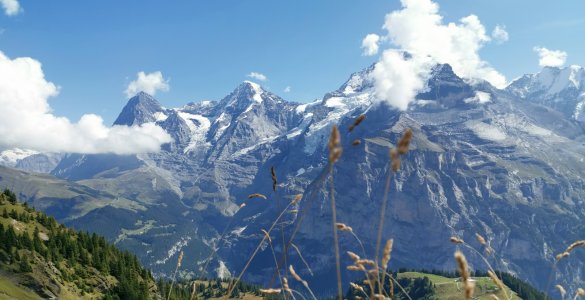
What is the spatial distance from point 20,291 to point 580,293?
72.7 meters

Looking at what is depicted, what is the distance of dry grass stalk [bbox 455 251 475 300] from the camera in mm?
3410

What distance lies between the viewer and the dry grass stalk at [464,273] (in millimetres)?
3410

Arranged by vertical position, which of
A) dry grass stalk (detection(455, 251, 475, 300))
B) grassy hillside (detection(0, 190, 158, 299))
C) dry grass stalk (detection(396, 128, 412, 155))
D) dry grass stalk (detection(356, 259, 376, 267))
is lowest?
dry grass stalk (detection(455, 251, 475, 300))

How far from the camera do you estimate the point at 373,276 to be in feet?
14.0

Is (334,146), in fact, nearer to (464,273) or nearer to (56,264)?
(464,273)

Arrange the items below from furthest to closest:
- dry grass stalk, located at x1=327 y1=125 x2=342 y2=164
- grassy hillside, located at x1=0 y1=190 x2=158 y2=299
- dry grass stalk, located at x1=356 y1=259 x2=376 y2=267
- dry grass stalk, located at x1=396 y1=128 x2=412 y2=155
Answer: grassy hillside, located at x1=0 y1=190 x2=158 y2=299 < dry grass stalk, located at x1=356 y1=259 x2=376 y2=267 < dry grass stalk, located at x1=327 y1=125 x2=342 y2=164 < dry grass stalk, located at x1=396 y1=128 x2=412 y2=155

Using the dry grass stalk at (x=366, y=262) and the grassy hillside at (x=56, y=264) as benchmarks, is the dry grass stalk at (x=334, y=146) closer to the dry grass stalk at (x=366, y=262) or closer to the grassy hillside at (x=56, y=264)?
the dry grass stalk at (x=366, y=262)

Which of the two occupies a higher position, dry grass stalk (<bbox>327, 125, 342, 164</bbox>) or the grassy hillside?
the grassy hillside

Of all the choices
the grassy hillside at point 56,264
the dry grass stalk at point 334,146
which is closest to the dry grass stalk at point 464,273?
the dry grass stalk at point 334,146

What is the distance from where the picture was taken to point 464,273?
3.71 m

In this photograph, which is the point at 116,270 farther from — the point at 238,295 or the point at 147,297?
the point at 238,295

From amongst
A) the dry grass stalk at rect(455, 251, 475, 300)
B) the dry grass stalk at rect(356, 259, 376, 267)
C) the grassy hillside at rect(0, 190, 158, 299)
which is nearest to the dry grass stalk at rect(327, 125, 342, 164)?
the dry grass stalk at rect(455, 251, 475, 300)

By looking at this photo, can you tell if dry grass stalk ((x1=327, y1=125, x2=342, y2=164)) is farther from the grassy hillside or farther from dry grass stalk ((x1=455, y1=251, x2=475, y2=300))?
the grassy hillside

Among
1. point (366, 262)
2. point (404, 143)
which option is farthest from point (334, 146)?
point (366, 262)
